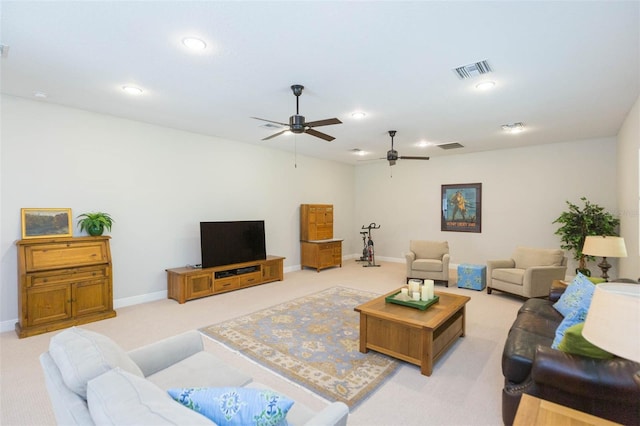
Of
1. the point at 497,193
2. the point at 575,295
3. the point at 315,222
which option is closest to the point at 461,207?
the point at 497,193

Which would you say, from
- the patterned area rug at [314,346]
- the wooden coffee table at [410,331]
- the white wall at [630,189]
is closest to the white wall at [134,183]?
the patterned area rug at [314,346]

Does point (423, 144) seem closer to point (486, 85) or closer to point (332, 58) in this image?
point (486, 85)

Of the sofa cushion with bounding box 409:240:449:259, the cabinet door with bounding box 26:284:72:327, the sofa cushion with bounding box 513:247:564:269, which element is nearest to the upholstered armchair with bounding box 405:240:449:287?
the sofa cushion with bounding box 409:240:449:259

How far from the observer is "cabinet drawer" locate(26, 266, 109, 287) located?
12.0 feet

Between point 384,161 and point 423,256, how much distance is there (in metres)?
3.29

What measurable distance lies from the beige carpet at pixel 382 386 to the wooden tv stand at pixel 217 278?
0.17 meters

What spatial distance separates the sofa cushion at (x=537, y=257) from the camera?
16.8 ft

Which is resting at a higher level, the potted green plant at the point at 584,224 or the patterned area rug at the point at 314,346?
the potted green plant at the point at 584,224

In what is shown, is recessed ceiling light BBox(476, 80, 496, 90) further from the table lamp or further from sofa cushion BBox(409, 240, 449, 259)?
sofa cushion BBox(409, 240, 449, 259)

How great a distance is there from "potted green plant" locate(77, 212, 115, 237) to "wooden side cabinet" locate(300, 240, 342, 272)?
424cm

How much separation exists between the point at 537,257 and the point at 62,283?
7.08 m

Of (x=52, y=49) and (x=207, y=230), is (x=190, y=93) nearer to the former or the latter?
(x=52, y=49)

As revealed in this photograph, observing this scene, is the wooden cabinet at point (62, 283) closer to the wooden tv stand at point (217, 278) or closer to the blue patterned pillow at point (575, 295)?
the wooden tv stand at point (217, 278)

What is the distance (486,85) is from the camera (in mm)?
3412
